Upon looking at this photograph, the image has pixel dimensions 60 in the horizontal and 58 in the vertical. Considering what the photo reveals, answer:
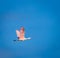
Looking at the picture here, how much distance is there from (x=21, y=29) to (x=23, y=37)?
0.36ft

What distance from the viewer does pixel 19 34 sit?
224 cm

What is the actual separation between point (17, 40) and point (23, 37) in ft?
0.39

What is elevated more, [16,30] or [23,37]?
[16,30]

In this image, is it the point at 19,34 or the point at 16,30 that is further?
the point at 16,30

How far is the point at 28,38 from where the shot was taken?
7.77 ft

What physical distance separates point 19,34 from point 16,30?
16cm

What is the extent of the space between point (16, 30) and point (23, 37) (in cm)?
19

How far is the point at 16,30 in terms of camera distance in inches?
93.9

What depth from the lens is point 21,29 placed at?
2.25m

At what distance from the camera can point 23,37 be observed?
7.41 ft

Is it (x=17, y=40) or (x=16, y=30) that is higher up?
(x=16, y=30)

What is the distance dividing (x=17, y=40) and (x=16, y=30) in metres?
0.15

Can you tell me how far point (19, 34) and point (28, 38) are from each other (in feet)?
0.61
